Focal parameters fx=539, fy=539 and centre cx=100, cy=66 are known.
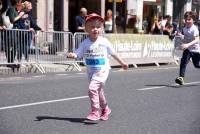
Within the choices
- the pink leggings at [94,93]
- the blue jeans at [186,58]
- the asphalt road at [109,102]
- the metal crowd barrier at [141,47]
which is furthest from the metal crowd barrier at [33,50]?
the pink leggings at [94,93]

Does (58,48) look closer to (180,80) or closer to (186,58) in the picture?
(186,58)

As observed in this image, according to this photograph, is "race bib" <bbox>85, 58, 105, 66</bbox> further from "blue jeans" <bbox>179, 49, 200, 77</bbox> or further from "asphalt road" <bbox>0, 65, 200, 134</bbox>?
"blue jeans" <bbox>179, 49, 200, 77</bbox>

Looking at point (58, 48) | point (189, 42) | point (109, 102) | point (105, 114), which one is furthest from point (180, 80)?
point (58, 48)

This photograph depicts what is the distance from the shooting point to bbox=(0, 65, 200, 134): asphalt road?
7199 mm

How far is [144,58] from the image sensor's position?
19156 mm

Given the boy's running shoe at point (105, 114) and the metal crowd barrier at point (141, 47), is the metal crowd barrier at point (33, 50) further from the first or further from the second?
the boy's running shoe at point (105, 114)

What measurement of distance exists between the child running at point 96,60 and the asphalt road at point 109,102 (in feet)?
0.69

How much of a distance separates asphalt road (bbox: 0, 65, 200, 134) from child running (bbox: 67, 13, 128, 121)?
0.21 meters

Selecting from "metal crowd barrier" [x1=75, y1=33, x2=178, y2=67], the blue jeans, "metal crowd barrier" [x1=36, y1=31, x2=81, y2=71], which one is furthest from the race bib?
"metal crowd barrier" [x1=75, y1=33, x2=178, y2=67]

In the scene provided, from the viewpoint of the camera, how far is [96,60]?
7703 millimetres

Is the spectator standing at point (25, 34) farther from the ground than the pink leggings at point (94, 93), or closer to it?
farther from the ground

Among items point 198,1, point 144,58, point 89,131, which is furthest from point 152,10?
point 89,131

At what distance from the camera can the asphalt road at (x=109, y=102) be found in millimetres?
7199

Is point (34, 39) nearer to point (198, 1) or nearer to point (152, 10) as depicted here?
point (152, 10)
